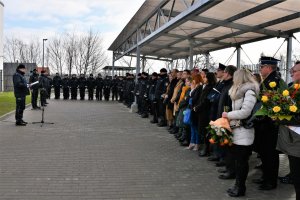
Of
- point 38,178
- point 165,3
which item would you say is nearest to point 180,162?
point 38,178

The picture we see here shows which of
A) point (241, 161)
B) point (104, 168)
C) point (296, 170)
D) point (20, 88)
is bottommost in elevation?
point (104, 168)

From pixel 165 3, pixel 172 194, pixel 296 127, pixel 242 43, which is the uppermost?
pixel 165 3

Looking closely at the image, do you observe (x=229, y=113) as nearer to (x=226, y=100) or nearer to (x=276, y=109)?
(x=226, y=100)

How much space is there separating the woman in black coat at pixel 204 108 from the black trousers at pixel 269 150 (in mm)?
2008

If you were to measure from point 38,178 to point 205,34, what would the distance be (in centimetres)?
982

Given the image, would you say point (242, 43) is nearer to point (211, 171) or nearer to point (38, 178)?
point (211, 171)

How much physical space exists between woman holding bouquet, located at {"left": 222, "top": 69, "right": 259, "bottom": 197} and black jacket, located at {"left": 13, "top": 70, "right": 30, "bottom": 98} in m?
8.43

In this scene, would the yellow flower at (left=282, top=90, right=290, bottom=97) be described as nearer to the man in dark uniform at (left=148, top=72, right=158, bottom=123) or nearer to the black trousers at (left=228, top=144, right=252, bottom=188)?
the black trousers at (left=228, top=144, right=252, bottom=188)

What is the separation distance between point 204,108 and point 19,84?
6778mm

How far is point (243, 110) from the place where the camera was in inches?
207

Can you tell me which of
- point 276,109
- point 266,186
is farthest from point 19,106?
point 276,109

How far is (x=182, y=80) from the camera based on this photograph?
33.8 ft

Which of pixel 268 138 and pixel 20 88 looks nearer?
pixel 268 138

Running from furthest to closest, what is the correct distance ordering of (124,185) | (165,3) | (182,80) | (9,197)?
(165,3) < (182,80) < (124,185) < (9,197)
